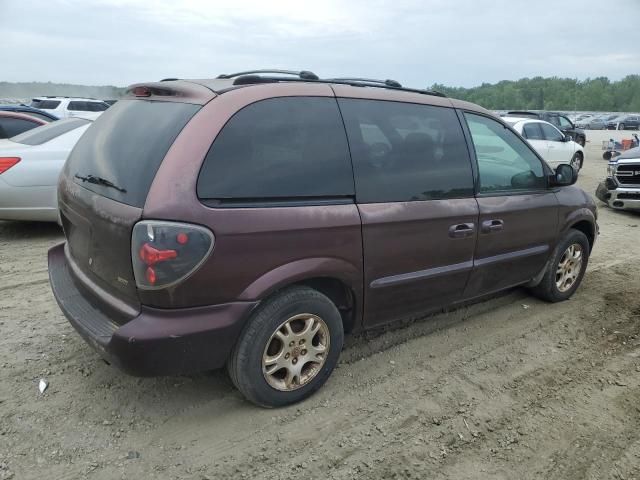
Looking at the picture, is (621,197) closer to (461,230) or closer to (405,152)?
(461,230)

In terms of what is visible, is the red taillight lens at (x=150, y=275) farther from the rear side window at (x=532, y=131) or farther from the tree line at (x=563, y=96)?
the tree line at (x=563, y=96)

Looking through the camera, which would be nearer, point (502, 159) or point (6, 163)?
point (502, 159)

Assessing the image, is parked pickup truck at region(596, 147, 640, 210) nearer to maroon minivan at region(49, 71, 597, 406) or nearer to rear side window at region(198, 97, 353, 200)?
maroon minivan at region(49, 71, 597, 406)

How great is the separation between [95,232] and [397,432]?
6.39 ft

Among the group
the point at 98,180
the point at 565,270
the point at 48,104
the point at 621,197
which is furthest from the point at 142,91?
the point at 48,104

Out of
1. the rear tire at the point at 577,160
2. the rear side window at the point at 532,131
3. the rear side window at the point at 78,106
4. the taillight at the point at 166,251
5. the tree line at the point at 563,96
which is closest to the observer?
the taillight at the point at 166,251

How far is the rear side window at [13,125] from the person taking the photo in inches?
303

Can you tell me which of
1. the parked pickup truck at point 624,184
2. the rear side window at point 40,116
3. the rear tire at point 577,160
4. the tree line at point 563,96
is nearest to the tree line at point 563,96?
the tree line at point 563,96

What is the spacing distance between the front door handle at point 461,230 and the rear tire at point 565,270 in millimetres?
1319

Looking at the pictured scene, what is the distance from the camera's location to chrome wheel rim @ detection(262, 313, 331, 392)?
278 cm

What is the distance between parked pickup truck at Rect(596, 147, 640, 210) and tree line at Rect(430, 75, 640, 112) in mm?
94884

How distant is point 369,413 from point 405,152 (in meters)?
1.61

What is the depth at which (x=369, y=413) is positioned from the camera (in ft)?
9.51

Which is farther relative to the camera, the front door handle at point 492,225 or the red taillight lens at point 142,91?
the front door handle at point 492,225
